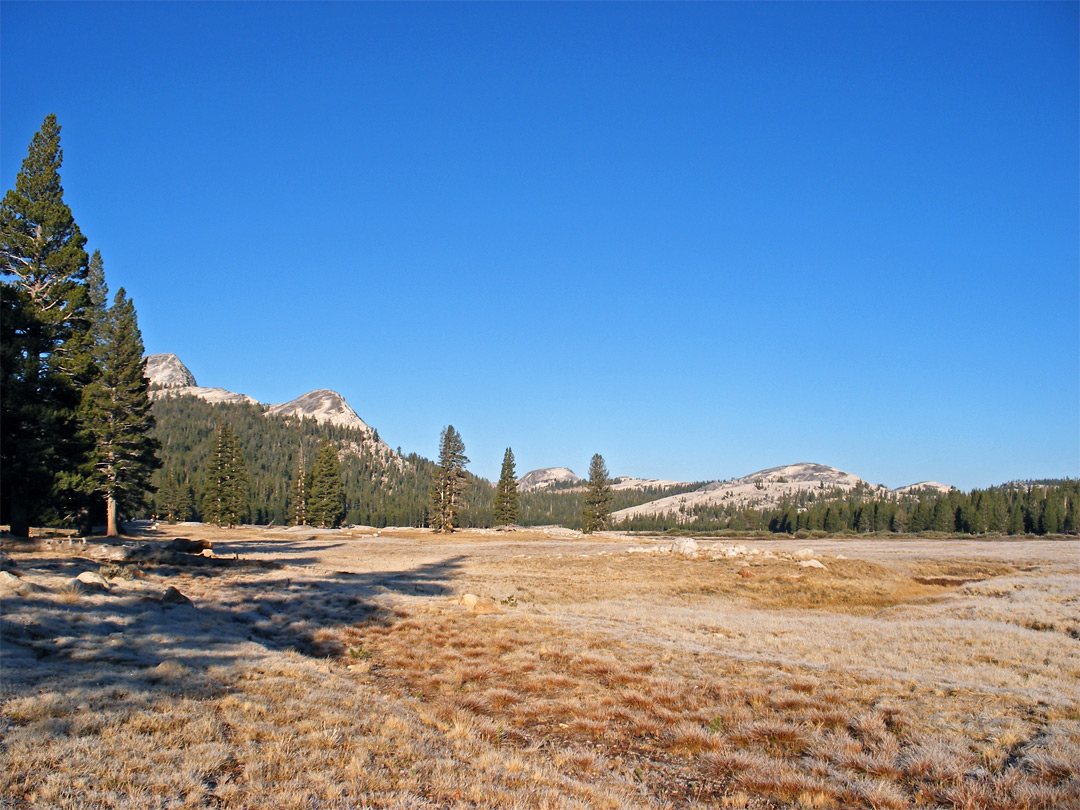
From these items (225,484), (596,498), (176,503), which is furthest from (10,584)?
(176,503)

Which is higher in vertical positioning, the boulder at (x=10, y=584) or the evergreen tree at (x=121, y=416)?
the evergreen tree at (x=121, y=416)

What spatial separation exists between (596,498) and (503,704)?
95.2m

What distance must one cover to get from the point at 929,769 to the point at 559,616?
15303 millimetres

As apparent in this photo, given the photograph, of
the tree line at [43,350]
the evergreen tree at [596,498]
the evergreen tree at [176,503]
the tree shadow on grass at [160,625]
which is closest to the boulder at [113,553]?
the tree shadow on grass at [160,625]

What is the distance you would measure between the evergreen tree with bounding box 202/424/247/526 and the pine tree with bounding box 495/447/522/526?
4318 centimetres

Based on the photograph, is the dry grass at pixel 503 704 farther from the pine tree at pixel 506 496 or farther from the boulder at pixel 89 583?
the pine tree at pixel 506 496

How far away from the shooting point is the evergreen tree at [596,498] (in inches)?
4151

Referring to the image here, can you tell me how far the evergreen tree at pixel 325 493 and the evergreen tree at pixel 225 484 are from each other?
38.8 feet

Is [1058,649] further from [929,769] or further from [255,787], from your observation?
[255,787]

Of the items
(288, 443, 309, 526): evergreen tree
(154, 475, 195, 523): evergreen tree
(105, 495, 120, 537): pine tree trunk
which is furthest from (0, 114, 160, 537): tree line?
(154, 475, 195, 523): evergreen tree

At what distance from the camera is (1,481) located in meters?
27.3

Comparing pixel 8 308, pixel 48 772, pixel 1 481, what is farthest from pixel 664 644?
pixel 8 308

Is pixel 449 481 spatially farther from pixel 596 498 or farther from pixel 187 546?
pixel 187 546

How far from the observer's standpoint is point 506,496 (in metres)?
112
